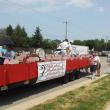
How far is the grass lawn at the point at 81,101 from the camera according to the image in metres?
11.6

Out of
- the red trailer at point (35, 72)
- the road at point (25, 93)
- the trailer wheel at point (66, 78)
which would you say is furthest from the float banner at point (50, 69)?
the trailer wheel at point (66, 78)

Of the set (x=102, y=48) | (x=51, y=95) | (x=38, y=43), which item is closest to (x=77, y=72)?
(x=51, y=95)

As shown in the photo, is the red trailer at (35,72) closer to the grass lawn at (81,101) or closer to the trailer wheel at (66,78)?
the trailer wheel at (66,78)

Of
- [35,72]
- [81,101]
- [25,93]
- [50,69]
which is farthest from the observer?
[50,69]

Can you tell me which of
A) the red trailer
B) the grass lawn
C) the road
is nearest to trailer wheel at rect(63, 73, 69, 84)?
the red trailer

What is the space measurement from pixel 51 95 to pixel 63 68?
13.1 ft

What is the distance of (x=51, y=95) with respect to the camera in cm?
1501

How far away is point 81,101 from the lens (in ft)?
42.7

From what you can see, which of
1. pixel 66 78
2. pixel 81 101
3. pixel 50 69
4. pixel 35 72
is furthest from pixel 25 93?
pixel 66 78

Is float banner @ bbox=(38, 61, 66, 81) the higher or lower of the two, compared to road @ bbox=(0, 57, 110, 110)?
higher

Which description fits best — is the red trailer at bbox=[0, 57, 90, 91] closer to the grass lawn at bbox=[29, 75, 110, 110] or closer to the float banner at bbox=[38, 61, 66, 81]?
the float banner at bbox=[38, 61, 66, 81]

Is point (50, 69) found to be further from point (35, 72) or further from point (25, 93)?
point (35, 72)

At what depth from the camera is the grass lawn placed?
1159cm

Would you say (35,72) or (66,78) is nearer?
(35,72)
